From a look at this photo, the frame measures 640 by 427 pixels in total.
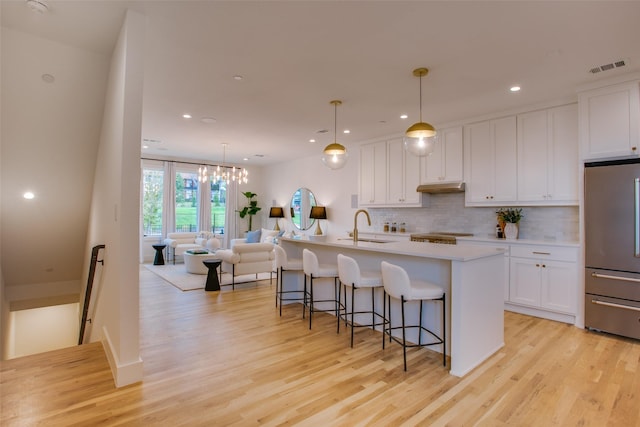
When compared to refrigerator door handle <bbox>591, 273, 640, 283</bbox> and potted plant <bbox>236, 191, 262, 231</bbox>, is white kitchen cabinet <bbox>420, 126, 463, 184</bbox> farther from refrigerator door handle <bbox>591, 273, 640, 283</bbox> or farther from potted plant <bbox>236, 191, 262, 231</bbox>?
potted plant <bbox>236, 191, 262, 231</bbox>

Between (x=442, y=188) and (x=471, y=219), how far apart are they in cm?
73

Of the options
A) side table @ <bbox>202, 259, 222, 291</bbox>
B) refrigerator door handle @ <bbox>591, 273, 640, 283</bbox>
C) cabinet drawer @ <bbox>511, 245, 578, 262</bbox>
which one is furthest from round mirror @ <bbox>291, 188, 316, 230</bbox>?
refrigerator door handle @ <bbox>591, 273, 640, 283</bbox>

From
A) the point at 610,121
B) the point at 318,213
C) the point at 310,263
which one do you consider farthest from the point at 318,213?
the point at 610,121

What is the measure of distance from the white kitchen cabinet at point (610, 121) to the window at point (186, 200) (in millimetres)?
8557

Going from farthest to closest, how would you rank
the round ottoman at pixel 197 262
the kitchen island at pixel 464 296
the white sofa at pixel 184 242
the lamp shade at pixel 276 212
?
the lamp shade at pixel 276 212 → the white sofa at pixel 184 242 → the round ottoman at pixel 197 262 → the kitchen island at pixel 464 296

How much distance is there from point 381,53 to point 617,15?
177cm

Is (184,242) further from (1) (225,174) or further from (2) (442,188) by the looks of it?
(2) (442,188)

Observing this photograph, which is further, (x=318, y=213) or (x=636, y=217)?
(x=318, y=213)

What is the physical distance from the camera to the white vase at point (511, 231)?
4.59 meters

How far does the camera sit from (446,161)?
5301mm

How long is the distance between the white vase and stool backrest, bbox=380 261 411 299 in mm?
2711

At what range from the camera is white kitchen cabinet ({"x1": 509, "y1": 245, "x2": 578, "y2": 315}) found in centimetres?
384

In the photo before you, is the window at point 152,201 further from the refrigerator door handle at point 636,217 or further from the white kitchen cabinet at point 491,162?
the refrigerator door handle at point 636,217

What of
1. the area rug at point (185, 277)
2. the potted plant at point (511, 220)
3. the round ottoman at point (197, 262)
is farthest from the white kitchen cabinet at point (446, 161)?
the round ottoman at point (197, 262)
